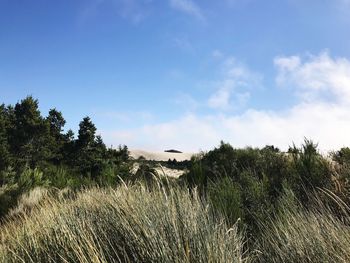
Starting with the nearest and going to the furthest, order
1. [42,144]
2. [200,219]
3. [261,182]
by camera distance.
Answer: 1. [200,219]
2. [261,182]
3. [42,144]

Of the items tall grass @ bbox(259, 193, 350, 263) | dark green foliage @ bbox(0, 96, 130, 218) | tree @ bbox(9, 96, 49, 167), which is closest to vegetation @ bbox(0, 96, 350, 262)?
tall grass @ bbox(259, 193, 350, 263)

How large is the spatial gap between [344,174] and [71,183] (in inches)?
398

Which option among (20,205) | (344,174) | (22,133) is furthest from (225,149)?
(22,133)

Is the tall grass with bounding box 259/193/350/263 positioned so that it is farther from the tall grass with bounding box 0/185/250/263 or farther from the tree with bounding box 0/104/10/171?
the tree with bounding box 0/104/10/171

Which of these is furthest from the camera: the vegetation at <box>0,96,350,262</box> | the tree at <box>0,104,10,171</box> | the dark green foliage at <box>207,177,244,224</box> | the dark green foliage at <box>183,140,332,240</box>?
the tree at <box>0,104,10,171</box>

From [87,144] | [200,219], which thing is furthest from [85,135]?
[200,219]

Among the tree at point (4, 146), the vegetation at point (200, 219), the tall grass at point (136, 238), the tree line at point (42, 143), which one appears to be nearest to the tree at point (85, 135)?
the tree line at point (42, 143)

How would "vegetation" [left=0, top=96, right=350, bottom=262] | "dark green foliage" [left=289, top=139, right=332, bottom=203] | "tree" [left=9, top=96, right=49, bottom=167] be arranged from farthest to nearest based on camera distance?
"tree" [left=9, top=96, right=49, bottom=167] < "dark green foliage" [left=289, top=139, right=332, bottom=203] < "vegetation" [left=0, top=96, right=350, bottom=262]

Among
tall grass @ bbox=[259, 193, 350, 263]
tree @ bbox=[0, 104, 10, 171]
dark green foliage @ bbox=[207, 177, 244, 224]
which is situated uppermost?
tree @ bbox=[0, 104, 10, 171]

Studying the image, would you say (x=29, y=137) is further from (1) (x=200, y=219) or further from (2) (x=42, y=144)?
(1) (x=200, y=219)

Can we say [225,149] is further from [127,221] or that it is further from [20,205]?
[127,221]

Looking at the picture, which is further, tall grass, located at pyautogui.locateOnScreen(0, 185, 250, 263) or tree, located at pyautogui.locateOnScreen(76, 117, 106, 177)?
tree, located at pyautogui.locateOnScreen(76, 117, 106, 177)

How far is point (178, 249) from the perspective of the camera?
14.8 ft

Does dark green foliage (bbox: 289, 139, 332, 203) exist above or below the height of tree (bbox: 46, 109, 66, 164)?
below
